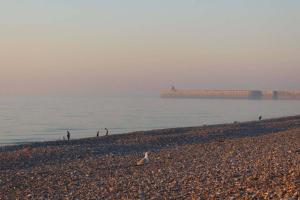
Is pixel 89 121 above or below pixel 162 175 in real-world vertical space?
above

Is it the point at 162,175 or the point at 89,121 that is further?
the point at 89,121

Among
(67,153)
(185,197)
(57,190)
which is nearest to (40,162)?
(67,153)

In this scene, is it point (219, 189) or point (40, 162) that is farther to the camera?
point (40, 162)

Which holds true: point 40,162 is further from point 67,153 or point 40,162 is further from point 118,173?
point 118,173

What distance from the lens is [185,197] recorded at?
36.3 ft

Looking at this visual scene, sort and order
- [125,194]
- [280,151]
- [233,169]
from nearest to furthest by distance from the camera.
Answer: [125,194] < [233,169] < [280,151]

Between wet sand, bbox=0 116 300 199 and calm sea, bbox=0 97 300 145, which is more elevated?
calm sea, bbox=0 97 300 145

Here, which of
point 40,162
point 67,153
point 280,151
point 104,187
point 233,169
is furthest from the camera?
point 67,153

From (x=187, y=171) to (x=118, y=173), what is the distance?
2327 millimetres

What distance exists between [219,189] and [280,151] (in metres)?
8.39

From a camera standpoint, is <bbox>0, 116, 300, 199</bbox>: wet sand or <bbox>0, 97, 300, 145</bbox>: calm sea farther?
<bbox>0, 97, 300, 145</bbox>: calm sea

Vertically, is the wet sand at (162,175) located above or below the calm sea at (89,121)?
below

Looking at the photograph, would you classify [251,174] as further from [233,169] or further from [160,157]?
[160,157]

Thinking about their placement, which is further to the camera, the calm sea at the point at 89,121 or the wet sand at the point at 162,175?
the calm sea at the point at 89,121
